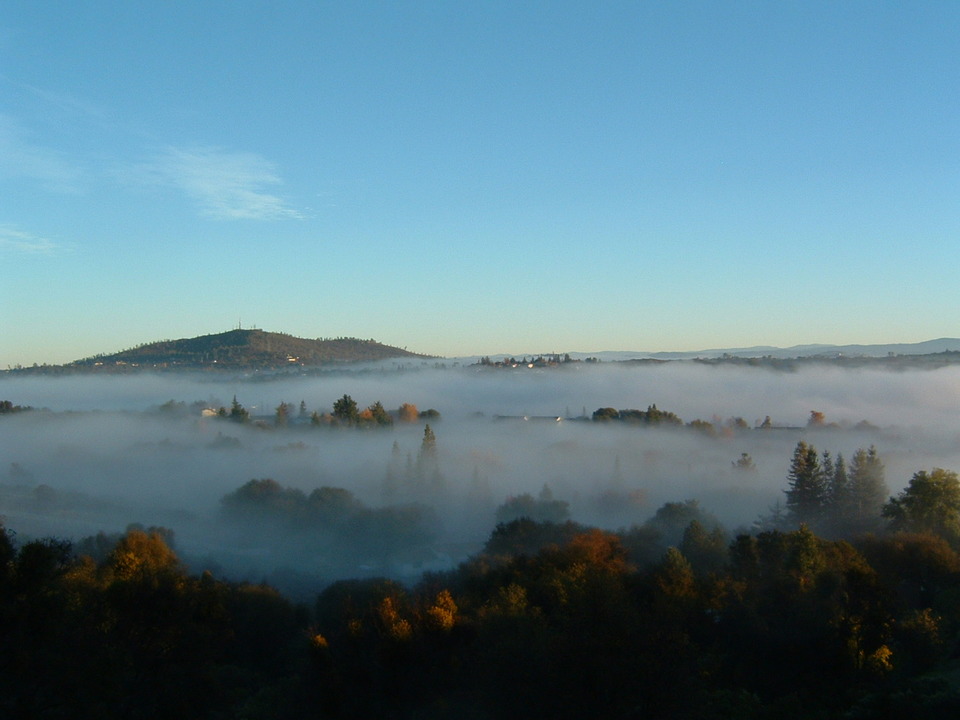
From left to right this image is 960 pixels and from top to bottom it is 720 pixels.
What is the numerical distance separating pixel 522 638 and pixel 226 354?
137418mm

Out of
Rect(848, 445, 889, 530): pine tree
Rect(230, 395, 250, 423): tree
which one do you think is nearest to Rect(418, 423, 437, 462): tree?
Rect(848, 445, 889, 530): pine tree

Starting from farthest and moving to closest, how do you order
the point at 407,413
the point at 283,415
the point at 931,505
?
the point at 407,413 < the point at 283,415 < the point at 931,505

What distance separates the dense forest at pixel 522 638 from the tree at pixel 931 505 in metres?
5.35

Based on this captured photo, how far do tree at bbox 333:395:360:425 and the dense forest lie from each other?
67.4 meters

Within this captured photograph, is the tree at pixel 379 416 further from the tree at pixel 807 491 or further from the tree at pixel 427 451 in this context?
the tree at pixel 807 491

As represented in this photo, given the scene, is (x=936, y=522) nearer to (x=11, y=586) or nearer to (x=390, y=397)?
(x=11, y=586)

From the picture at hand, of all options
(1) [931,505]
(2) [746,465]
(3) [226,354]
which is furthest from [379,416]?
(1) [931,505]

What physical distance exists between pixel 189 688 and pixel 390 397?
108 m

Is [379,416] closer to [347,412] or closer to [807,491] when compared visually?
[347,412]

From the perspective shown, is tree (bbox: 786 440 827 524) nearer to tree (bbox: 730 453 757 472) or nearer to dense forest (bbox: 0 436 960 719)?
dense forest (bbox: 0 436 960 719)

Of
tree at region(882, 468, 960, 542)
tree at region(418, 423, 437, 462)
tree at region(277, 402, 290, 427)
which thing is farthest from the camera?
tree at region(277, 402, 290, 427)

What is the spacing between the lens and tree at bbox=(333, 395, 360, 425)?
96500 millimetres

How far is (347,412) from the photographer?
97812 mm

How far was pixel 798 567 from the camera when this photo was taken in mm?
22344
